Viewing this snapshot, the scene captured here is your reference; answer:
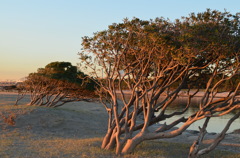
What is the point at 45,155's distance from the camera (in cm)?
1330

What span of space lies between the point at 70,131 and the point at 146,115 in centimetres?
1107

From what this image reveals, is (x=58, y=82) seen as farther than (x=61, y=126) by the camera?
Yes

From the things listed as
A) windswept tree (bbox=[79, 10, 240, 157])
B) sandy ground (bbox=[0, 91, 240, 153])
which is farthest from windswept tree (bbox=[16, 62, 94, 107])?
windswept tree (bbox=[79, 10, 240, 157])

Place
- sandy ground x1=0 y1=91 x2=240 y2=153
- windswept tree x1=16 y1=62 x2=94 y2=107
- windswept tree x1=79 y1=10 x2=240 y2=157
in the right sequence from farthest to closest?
windswept tree x1=16 y1=62 x2=94 y2=107, sandy ground x1=0 y1=91 x2=240 y2=153, windswept tree x1=79 y1=10 x2=240 y2=157

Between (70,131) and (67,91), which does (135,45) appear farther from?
(67,91)

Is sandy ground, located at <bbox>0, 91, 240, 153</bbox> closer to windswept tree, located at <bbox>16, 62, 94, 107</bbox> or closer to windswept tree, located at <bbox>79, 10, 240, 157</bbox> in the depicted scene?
windswept tree, located at <bbox>16, 62, 94, 107</bbox>

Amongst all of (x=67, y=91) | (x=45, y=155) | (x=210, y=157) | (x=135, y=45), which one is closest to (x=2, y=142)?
(x=45, y=155)

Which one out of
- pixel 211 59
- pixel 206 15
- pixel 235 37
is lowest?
pixel 211 59

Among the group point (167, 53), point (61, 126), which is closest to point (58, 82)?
point (61, 126)

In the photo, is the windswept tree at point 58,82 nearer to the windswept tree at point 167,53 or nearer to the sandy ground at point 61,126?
the sandy ground at point 61,126

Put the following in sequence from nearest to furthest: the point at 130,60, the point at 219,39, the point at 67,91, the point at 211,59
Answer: the point at 219,39 < the point at 211,59 < the point at 130,60 < the point at 67,91

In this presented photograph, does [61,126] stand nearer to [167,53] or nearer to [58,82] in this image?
[58,82]

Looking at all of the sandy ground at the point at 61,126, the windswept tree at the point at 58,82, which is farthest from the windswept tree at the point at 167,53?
the windswept tree at the point at 58,82

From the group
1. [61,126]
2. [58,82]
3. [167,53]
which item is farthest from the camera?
[58,82]
